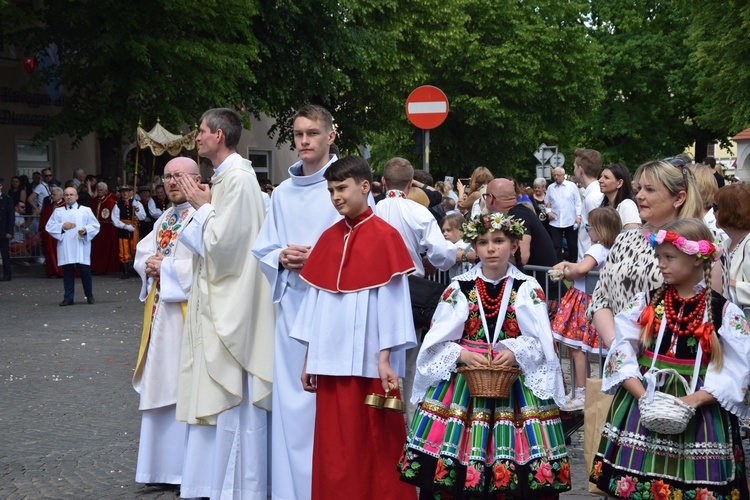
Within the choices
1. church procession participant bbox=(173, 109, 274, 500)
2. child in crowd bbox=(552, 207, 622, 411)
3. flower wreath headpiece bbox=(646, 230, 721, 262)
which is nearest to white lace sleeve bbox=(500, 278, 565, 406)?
flower wreath headpiece bbox=(646, 230, 721, 262)

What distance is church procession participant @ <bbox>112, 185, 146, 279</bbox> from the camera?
23.6 meters

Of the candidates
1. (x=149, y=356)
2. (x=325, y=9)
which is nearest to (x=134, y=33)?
(x=325, y=9)

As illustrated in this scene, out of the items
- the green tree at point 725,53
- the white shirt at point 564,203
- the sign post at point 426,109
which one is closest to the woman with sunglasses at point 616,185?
the sign post at point 426,109

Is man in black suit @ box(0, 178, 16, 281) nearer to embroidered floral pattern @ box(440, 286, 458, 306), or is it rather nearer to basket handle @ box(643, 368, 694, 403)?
embroidered floral pattern @ box(440, 286, 458, 306)

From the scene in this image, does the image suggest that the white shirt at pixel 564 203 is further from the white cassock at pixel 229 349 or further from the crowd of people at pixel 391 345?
the white cassock at pixel 229 349

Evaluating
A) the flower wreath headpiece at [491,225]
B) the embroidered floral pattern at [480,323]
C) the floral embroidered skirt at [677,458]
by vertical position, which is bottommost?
the floral embroidered skirt at [677,458]

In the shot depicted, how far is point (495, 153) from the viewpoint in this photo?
4684 centimetres

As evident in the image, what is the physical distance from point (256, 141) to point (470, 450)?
36.4m

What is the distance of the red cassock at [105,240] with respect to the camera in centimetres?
2402

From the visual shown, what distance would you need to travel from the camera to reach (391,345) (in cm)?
568

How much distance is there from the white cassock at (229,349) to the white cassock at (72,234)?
1229 centimetres

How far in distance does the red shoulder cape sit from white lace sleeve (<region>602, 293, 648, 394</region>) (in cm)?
116

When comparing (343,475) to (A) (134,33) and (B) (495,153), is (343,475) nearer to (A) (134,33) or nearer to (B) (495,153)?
(A) (134,33)

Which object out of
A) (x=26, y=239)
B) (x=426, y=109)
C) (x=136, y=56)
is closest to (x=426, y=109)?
(x=426, y=109)
